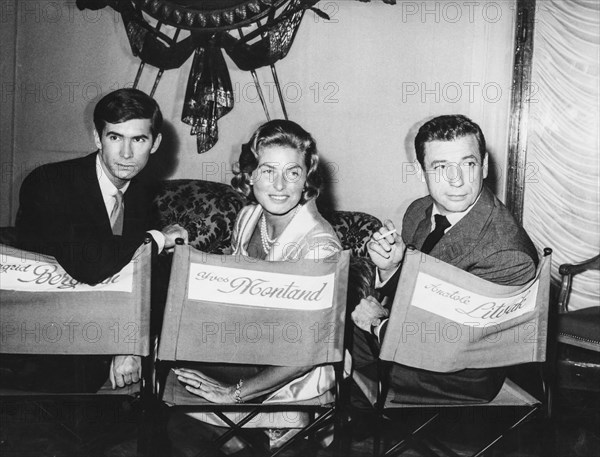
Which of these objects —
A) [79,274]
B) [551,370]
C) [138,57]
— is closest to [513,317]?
[551,370]

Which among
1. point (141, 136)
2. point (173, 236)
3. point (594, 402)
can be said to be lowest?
point (594, 402)

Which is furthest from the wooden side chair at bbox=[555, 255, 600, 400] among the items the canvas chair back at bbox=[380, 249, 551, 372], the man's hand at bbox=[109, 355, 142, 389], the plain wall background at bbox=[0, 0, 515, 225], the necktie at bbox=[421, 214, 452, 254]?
the man's hand at bbox=[109, 355, 142, 389]

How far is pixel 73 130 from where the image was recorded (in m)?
4.58

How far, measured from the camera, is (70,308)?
1586mm

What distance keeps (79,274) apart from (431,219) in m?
1.41

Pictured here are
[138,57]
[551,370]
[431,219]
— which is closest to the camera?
[551,370]

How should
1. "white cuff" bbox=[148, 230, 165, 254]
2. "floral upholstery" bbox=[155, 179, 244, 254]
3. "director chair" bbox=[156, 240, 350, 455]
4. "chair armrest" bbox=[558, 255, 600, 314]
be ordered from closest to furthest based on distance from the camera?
"director chair" bbox=[156, 240, 350, 455] → "white cuff" bbox=[148, 230, 165, 254] → "chair armrest" bbox=[558, 255, 600, 314] → "floral upholstery" bbox=[155, 179, 244, 254]

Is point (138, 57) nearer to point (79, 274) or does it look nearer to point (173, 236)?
point (173, 236)

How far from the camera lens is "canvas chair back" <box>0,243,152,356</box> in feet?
5.19

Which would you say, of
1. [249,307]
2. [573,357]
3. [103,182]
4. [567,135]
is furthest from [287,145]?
[567,135]

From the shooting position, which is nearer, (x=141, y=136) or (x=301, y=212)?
(x=301, y=212)

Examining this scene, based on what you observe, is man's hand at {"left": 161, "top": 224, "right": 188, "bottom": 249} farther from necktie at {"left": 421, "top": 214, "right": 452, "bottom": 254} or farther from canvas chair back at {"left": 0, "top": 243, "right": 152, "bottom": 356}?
necktie at {"left": 421, "top": 214, "right": 452, "bottom": 254}

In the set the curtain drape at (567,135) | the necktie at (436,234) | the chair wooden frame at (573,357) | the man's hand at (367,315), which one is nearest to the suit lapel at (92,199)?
the man's hand at (367,315)

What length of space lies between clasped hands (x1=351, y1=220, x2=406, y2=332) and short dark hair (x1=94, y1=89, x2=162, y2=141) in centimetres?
119
